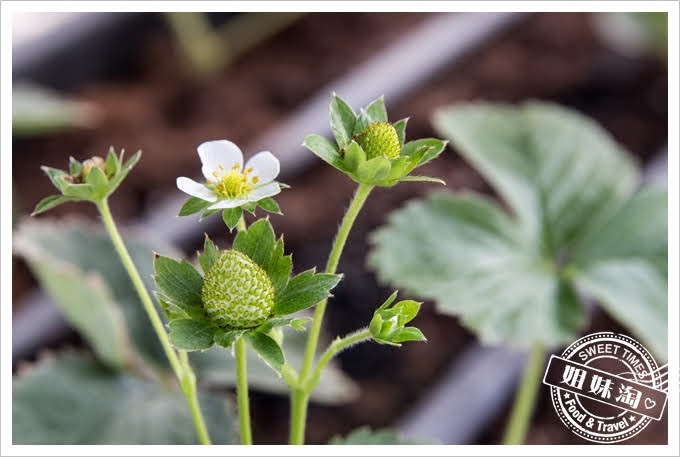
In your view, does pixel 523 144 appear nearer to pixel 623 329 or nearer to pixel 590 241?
pixel 590 241

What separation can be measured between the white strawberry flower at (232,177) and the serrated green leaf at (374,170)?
1.5 inches

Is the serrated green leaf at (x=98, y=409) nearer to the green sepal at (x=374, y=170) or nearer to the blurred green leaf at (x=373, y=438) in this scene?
the blurred green leaf at (x=373, y=438)

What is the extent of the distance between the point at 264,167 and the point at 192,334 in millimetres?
87

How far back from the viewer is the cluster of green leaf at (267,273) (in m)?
0.32

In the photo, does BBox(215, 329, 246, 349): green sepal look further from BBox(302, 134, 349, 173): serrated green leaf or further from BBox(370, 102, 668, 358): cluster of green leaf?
BBox(370, 102, 668, 358): cluster of green leaf

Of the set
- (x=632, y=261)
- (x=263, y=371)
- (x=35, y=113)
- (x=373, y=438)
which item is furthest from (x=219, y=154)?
(x=35, y=113)

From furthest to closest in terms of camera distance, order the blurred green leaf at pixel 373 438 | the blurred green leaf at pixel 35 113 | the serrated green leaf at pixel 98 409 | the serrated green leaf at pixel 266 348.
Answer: the blurred green leaf at pixel 35 113
the serrated green leaf at pixel 98 409
the blurred green leaf at pixel 373 438
the serrated green leaf at pixel 266 348

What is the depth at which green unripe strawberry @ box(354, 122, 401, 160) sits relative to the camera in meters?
0.32

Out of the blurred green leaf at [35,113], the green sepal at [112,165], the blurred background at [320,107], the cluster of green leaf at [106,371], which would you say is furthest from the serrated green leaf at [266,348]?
the blurred green leaf at [35,113]

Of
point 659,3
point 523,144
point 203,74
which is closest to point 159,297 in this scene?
point 659,3

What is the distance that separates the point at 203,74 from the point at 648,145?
0.68m

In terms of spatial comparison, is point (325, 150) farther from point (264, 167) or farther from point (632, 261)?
point (632, 261)

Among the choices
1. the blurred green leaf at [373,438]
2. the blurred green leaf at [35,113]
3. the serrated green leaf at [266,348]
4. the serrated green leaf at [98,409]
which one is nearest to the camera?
the serrated green leaf at [266,348]

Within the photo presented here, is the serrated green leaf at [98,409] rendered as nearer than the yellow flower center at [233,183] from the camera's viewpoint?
No
